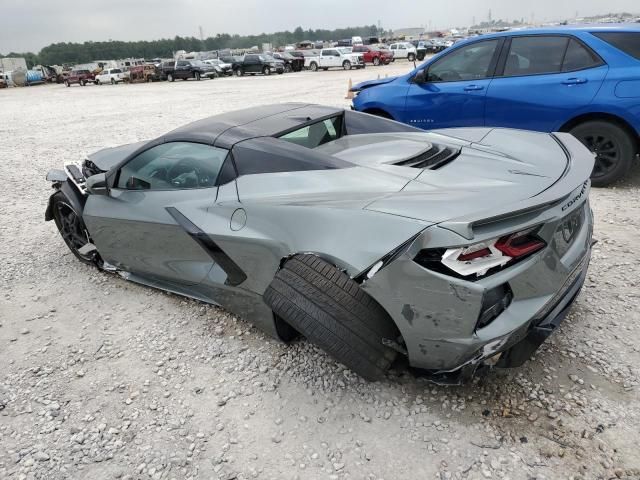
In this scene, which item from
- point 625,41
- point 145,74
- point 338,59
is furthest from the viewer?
point 145,74

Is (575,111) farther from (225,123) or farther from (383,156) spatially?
(225,123)

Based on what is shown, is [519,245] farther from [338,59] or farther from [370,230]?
[338,59]

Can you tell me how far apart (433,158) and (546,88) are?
312 cm

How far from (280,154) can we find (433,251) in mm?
1102

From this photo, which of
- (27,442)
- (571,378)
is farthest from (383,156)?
(27,442)

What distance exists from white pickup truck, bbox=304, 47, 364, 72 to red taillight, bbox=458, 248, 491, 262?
32756mm

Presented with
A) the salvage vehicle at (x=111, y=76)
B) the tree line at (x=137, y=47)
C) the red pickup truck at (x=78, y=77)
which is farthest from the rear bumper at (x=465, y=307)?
the tree line at (x=137, y=47)

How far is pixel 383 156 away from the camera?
2727 millimetres

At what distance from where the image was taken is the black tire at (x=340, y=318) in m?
2.14

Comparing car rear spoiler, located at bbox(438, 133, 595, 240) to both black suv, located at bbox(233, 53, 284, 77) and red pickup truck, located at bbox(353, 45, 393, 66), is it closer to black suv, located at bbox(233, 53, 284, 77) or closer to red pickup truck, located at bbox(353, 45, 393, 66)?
black suv, located at bbox(233, 53, 284, 77)

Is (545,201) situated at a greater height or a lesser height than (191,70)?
greater

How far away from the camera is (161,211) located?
3.09 metres

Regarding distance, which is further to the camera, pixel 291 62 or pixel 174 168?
pixel 291 62

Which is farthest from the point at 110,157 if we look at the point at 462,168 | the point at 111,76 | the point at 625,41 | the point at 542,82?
the point at 111,76
